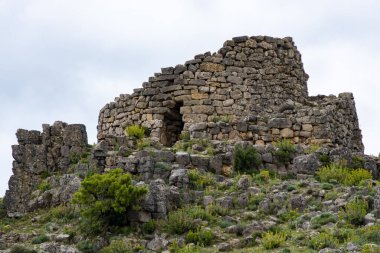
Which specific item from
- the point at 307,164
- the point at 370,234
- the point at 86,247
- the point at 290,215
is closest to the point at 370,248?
the point at 370,234

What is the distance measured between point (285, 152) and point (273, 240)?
528cm

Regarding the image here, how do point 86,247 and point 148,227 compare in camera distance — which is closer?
point 86,247

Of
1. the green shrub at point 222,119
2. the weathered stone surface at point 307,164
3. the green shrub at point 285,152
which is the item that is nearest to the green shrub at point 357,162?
the weathered stone surface at point 307,164

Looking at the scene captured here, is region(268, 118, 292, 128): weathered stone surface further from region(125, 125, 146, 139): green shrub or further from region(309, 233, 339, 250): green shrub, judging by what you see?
region(309, 233, 339, 250): green shrub

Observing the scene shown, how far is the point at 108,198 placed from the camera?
45.5ft

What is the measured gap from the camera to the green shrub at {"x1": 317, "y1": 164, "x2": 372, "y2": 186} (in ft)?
50.7

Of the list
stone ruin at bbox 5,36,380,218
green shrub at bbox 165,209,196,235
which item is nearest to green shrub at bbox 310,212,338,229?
green shrub at bbox 165,209,196,235

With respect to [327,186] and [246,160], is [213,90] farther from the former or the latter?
[327,186]

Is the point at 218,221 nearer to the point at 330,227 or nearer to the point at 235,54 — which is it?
the point at 330,227

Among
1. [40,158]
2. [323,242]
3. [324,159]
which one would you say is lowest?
[323,242]

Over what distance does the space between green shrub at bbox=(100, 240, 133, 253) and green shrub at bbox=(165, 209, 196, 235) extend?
0.91 meters

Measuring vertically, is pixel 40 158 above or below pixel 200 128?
below

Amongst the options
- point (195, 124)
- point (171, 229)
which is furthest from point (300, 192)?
point (195, 124)

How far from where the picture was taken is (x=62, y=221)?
14586mm
